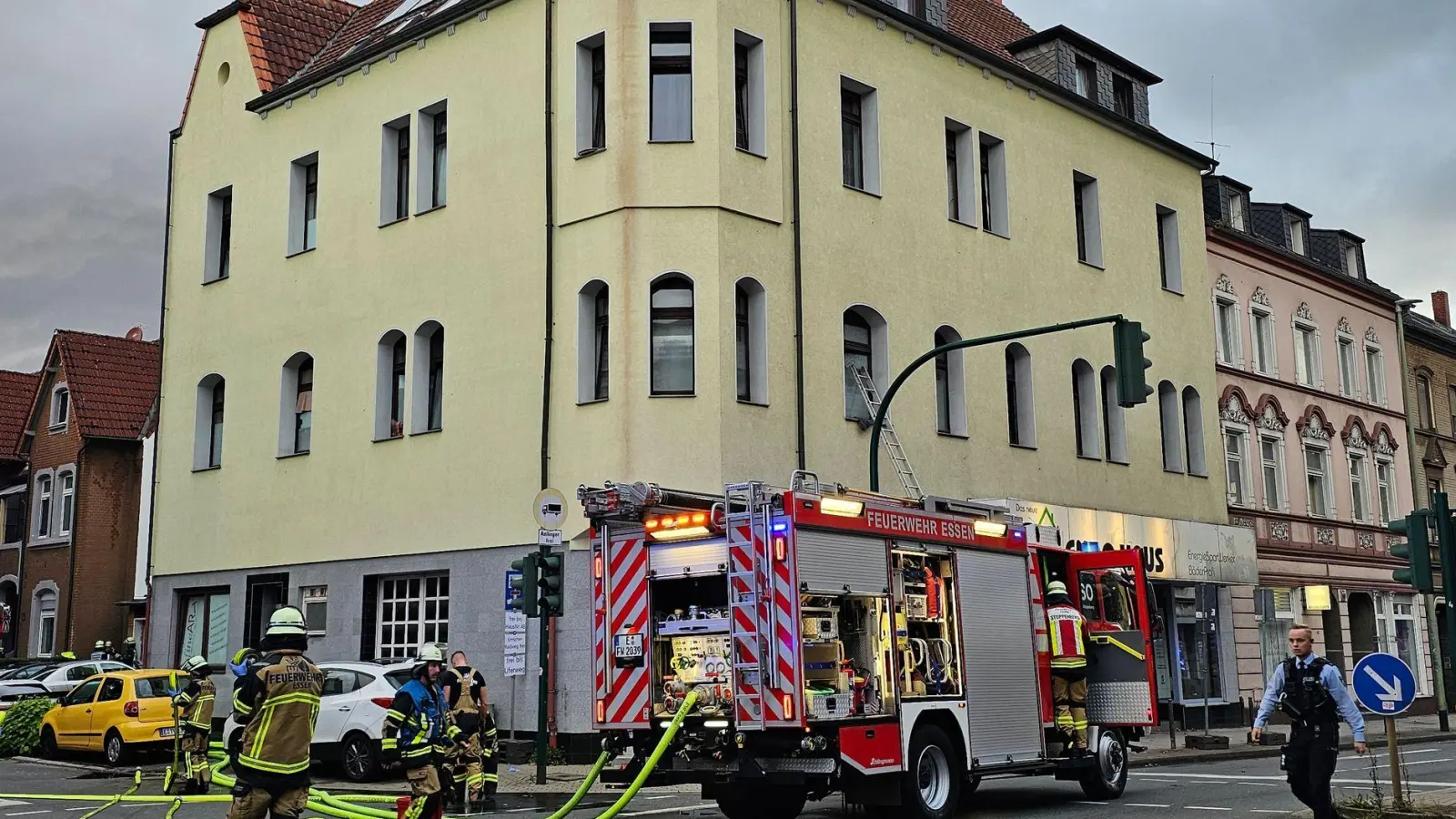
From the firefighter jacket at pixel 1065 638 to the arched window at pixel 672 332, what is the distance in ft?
24.4

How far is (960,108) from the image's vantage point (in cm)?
2664

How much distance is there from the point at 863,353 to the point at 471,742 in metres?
10.7

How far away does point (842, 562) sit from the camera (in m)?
13.2

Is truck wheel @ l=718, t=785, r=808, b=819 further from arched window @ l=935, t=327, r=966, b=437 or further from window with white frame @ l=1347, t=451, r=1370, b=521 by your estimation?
window with white frame @ l=1347, t=451, r=1370, b=521

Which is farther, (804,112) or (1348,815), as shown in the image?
(804,112)

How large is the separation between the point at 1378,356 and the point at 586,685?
28214 millimetres

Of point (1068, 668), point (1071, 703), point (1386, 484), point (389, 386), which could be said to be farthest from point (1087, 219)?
point (1071, 703)

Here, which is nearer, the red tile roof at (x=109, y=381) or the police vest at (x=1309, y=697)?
the police vest at (x=1309, y=697)

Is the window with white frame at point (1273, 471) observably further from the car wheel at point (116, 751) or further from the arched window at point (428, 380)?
the car wheel at point (116, 751)

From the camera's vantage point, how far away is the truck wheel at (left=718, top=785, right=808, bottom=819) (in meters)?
13.1

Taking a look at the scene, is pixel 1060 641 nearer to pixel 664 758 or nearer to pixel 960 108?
pixel 664 758

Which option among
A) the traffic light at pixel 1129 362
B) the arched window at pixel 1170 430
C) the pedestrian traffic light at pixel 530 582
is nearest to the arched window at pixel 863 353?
the traffic light at pixel 1129 362

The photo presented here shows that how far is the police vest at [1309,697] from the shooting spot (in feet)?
37.0

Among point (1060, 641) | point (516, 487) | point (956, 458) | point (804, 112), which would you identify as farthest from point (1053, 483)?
point (1060, 641)
